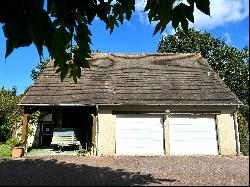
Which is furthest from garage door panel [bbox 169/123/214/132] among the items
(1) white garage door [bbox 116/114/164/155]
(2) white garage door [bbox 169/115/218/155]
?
(1) white garage door [bbox 116/114/164/155]

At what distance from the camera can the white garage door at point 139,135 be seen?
17328mm

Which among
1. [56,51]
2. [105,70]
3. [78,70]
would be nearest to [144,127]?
[105,70]

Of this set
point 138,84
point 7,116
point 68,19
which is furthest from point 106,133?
point 7,116

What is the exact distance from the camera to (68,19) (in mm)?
3254

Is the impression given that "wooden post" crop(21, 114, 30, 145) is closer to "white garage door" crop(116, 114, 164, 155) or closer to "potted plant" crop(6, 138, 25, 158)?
"potted plant" crop(6, 138, 25, 158)

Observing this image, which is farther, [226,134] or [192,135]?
[226,134]

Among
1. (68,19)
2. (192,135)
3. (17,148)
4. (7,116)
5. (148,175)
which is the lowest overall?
(148,175)

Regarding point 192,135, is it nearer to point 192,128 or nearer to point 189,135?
point 189,135

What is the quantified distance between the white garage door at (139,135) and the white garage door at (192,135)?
697 millimetres

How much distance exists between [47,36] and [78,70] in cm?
167

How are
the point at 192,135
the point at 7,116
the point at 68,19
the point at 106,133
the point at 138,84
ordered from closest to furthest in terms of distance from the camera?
the point at 68,19, the point at 192,135, the point at 106,133, the point at 138,84, the point at 7,116

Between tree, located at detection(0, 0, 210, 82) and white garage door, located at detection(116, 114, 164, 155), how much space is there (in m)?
13.8

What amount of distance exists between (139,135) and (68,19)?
1453cm

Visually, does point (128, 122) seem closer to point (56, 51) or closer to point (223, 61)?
point (56, 51)
